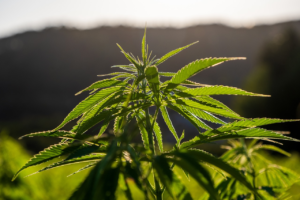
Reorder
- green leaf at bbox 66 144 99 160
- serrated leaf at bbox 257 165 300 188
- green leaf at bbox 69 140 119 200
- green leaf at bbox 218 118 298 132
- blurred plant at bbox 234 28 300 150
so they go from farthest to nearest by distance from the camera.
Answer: blurred plant at bbox 234 28 300 150
serrated leaf at bbox 257 165 300 188
green leaf at bbox 218 118 298 132
green leaf at bbox 66 144 99 160
green leaf at bbox 69 140 119 200

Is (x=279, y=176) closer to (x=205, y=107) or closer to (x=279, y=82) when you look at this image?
(x=205, y=107)

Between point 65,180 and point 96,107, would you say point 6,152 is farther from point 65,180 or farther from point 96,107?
point 96,107

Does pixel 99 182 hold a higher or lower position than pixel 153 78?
lower

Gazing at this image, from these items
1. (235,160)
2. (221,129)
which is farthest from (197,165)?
(235,160)

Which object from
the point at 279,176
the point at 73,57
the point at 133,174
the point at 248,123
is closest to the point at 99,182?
the point at 133,174

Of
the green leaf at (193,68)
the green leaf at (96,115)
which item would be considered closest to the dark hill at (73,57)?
the green leaf at (96,115)

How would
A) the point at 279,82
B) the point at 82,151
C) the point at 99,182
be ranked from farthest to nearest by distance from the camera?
the point at 279,82 → the point at 82,151 → the point at 99,182

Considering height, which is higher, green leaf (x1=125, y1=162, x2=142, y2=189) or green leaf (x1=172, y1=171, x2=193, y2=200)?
green leaf (x1=125, y1=162, x2=142, y2=189)

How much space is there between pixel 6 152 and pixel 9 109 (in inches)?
1910

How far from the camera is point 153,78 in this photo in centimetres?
81

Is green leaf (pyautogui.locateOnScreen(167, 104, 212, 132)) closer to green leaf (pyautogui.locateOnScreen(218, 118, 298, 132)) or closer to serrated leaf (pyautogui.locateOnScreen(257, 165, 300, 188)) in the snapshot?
green leaf (pyautogui.locateOnScreen(218, 118, 298, 132))

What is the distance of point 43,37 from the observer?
56.7 m

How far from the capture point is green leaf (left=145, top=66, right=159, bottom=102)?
79cm

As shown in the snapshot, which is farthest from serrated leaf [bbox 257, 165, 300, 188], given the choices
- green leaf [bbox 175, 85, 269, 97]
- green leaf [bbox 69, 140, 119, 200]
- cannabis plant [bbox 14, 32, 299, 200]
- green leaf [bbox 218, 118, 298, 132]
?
green leaf [bbox 69, 140, 119, 200]
